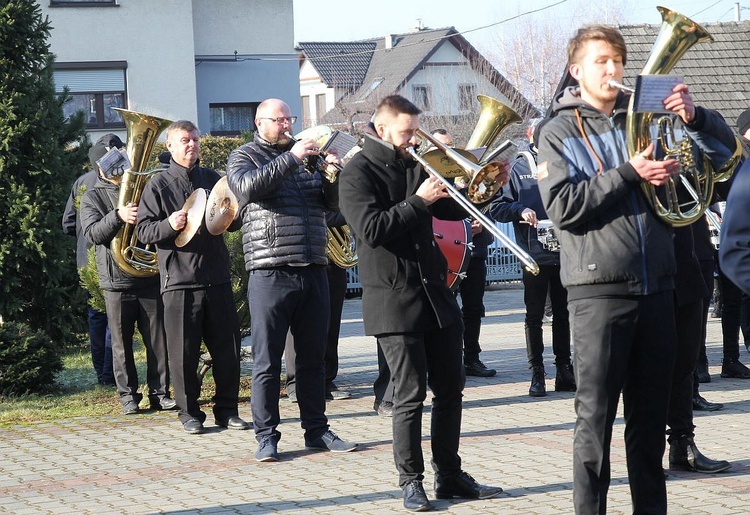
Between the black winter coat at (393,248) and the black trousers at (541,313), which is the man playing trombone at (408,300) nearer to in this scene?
the black winter coat at (393,248)

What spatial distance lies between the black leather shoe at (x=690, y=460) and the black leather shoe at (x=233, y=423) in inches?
126

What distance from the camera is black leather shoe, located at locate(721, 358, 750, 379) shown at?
9719 millimetres

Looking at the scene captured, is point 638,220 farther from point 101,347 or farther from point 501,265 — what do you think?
point 501,265

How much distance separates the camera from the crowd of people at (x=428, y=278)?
489cm

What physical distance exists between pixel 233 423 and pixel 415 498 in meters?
2.80

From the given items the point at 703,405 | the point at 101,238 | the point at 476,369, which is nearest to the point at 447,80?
the point at 476,369

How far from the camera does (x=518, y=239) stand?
927cm

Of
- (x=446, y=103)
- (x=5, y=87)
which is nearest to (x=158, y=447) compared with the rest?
(x=5, y=87)

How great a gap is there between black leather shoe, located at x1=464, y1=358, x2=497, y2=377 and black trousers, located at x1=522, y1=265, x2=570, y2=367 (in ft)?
4.01

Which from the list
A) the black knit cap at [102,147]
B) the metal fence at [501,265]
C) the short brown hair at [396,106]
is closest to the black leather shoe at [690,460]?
the short brown hair at [396,106]

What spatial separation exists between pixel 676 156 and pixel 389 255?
1.68 meters

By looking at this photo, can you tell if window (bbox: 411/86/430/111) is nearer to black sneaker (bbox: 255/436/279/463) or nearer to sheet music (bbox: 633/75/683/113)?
black sneaker (bbox: 255/436/279/463)

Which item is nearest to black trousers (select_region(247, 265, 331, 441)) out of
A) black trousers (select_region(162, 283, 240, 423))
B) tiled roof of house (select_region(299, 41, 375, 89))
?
black trousers (select_region(162, 283, 240, 423))

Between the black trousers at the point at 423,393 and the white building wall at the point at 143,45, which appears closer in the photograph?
the black trousers at the point at 423,393
